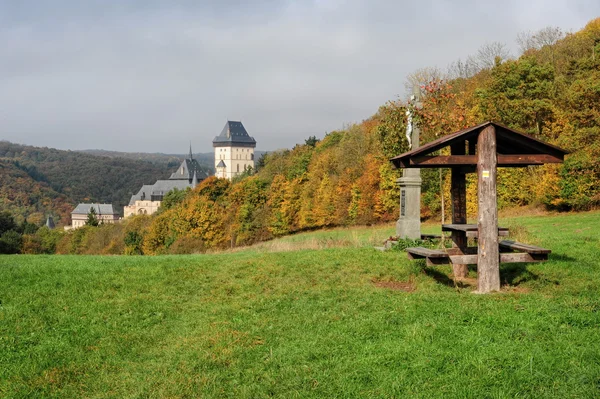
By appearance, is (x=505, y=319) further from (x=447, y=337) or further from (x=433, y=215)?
(x=433, y=215)

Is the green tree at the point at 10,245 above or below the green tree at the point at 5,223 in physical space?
below

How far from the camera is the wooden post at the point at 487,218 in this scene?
790 centimetres

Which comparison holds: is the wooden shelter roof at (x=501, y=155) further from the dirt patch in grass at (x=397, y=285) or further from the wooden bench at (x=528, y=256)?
the dirt patch in grass at (x=397, y=285)

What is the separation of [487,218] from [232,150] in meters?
171

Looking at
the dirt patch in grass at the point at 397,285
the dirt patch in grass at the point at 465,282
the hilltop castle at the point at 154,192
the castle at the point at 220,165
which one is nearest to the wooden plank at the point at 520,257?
the dirt patch in grass at the point at 465,282

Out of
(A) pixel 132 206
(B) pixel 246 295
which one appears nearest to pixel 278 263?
(B) pixel 246 295

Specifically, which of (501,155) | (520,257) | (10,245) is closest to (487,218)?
(520,257)

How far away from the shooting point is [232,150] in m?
176

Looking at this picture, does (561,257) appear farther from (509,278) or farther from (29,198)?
(29,198)

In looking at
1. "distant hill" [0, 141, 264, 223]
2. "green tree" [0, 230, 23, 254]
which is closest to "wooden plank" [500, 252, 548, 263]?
"green tree" [0, 230, 23, 254]

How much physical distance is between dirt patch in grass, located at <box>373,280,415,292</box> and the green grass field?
3 centimetres

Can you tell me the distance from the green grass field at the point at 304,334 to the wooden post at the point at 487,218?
0.39 metres

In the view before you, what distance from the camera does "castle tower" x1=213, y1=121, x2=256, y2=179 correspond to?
174 meters

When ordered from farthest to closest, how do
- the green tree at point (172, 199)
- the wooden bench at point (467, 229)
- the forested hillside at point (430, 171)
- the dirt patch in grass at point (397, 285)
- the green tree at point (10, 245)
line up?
1. the green tree at point (172, 199)
2. the green tree at point (10, 245)
3. the forested hillside at point (430, 171)
4. the dirt patch in grass at point (397, 285)
5. the wooden bench at point (467, 229)
